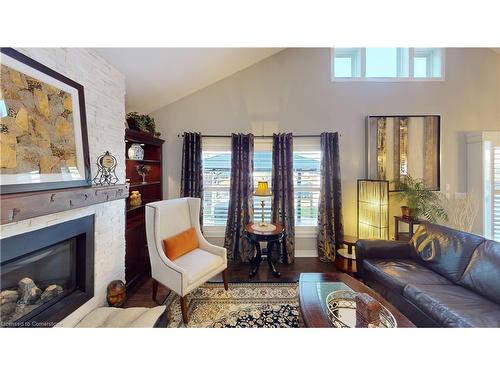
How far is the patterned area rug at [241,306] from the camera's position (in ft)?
5.62

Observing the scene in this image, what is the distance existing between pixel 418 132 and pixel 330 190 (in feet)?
5.56

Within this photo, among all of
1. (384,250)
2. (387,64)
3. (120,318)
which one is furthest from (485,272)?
(387,64)

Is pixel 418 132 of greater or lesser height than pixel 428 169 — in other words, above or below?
above

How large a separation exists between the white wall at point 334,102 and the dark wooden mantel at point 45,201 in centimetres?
196

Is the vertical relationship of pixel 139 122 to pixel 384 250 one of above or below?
above

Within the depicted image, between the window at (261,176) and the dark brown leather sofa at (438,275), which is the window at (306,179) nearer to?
the window at (261,176)

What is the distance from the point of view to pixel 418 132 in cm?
303

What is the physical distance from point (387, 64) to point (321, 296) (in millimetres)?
3725

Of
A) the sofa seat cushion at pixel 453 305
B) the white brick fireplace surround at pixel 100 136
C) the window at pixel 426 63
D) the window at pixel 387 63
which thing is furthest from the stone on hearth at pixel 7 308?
the window at pixel 426 63

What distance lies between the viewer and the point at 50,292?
138 centimetres

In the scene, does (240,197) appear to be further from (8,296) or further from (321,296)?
(8,296)
